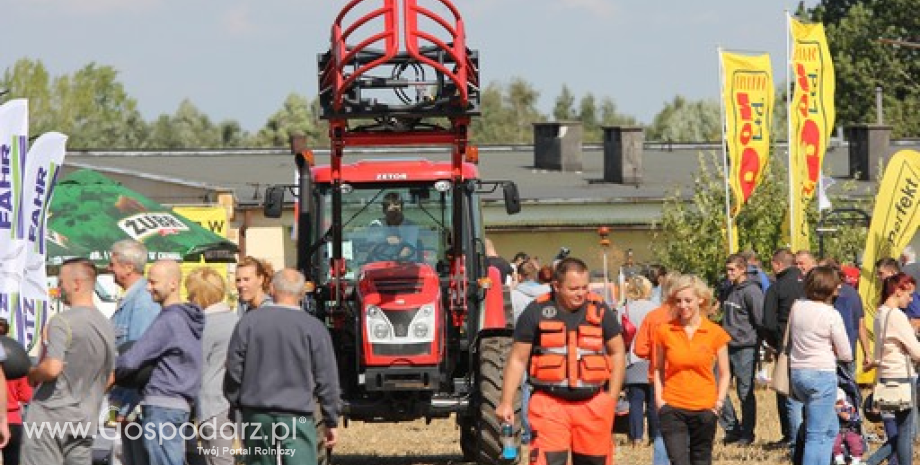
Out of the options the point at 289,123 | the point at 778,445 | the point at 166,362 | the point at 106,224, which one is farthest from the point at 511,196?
the point at 289,123

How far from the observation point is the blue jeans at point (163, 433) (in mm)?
11719

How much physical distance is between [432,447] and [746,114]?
8.58 metres

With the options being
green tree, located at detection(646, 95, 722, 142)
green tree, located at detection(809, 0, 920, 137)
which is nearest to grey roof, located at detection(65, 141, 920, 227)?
green tree, located at detection(809, 0, 920, 137)

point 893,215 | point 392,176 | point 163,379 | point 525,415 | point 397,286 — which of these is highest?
point 392,176

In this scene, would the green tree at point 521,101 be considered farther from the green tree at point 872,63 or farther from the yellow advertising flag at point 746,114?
the yellow advertising flag at point 746,114

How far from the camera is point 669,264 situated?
38281 mm

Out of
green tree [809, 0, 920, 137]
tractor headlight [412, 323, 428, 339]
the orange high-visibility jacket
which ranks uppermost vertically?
green tree [809, 0, 920, 137]

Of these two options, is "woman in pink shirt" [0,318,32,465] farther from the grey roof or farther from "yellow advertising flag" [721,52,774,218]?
the grey roof

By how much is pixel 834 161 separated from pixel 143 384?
48657 mm

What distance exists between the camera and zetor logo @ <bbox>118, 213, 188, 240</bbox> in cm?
2316

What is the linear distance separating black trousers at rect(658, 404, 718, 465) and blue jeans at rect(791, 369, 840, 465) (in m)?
1.29

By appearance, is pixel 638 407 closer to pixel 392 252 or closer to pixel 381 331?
pixel 392 252

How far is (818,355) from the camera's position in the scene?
14.2 metres

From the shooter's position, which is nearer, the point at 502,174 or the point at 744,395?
the point at 744,395
